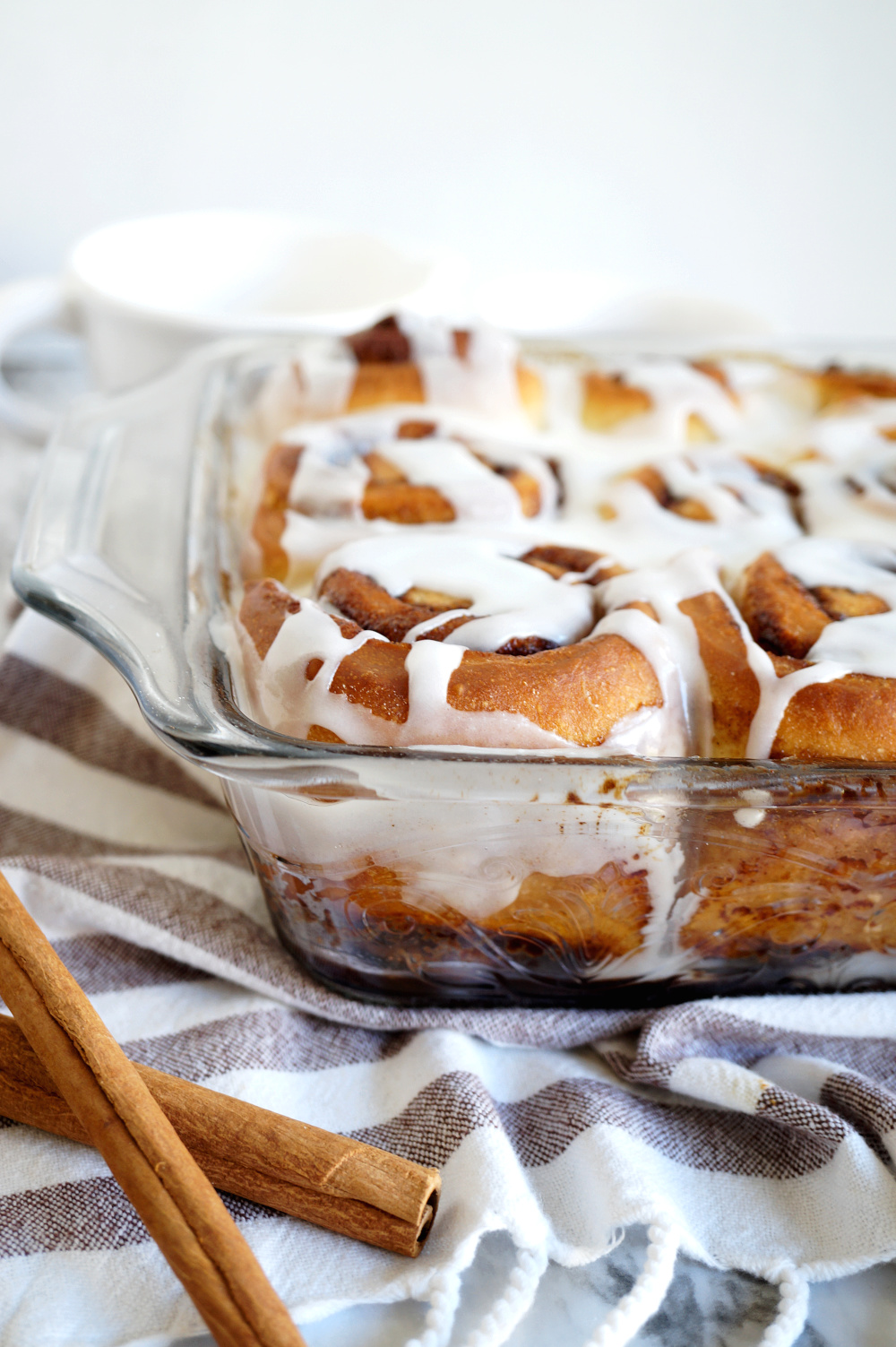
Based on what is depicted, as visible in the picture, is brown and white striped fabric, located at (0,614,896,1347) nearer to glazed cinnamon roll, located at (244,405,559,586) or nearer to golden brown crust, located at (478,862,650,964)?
golden brown crust, located at (478,862,650,964)

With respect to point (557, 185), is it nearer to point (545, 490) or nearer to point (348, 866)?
point (545, 490)

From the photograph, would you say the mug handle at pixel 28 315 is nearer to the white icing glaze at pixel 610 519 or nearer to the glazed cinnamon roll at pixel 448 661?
the white icing glaze at pixel 610 519

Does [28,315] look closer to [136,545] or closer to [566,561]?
[136,545]

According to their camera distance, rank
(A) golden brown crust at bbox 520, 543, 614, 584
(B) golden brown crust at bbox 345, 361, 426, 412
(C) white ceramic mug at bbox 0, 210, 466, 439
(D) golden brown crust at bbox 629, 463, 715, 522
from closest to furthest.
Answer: (A) golden brown crust at bbox 520, 543, 614, 584 < (D) golden brown crust at bbox 629, 463, 715, 522 < (B) golden brown crust at bbox 345, 361, 426, 412 < (C) white ceramic mug at bbox 0, 210, 466, 439

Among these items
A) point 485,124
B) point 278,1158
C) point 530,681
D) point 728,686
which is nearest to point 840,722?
point 728,686

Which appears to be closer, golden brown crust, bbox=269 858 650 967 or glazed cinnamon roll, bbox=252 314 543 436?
golden brown crust, bbox=269 858 650 967

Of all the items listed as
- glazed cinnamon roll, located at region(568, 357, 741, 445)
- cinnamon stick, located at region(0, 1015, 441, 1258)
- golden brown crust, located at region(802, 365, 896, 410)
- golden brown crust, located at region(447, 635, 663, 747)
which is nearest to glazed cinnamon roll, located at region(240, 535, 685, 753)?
golden brown crust, located at region(447, 635, 663, 747)

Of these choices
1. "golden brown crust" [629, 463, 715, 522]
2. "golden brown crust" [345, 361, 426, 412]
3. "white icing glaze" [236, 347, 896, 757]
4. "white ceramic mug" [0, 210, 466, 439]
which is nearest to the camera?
"white icing glaze" [236, 347, 896, 757]

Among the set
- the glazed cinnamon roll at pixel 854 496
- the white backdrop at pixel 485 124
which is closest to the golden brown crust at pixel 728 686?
the glazed cinnamon roll at pixel 854 496
